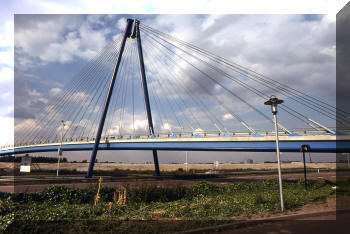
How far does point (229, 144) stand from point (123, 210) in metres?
21.7

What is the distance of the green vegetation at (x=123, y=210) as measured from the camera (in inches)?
279

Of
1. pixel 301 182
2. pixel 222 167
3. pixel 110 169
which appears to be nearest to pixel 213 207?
pixel 301 182

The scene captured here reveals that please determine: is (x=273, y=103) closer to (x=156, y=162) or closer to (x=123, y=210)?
(x=123, y=210)

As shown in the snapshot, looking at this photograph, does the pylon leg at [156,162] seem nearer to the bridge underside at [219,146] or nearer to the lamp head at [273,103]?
the bridge underside at [219,146]

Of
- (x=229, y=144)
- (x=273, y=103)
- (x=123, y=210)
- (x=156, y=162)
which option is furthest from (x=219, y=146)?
(x=123, y=210)

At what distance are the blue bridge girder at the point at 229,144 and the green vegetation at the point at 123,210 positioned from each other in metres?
12.1

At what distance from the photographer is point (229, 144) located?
28781mm

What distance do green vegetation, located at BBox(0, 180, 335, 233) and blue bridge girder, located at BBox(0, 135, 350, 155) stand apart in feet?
39.6

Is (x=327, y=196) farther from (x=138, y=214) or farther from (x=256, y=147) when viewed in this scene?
(x=256, y=147)

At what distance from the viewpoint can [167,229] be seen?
6824 millimetres

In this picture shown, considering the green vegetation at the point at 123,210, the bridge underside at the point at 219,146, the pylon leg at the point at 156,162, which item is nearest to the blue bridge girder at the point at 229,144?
the bridge underside at the point at 219,146

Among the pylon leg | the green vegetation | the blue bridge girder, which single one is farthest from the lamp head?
the pylon leg

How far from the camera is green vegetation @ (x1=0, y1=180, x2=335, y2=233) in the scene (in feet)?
23.3

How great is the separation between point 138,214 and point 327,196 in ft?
37.9
